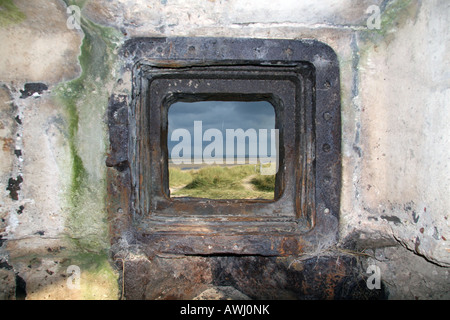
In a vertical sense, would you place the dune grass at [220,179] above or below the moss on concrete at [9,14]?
below

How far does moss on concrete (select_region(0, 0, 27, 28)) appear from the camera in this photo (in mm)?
1160

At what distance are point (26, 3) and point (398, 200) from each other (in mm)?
1860

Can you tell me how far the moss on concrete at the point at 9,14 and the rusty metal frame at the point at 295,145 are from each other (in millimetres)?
454

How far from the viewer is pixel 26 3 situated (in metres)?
1.17

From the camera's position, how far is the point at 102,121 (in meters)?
1.31

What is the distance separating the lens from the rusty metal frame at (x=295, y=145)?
131cm

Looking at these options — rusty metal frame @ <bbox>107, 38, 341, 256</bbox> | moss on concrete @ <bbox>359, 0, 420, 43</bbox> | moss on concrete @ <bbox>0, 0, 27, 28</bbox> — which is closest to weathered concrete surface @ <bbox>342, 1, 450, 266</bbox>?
moss on concrete @ <bbox>359, 0, 420, 43</bbox>

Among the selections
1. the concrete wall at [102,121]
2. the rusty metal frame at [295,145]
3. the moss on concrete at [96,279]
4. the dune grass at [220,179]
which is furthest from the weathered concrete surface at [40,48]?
the dune grass at [220,179]

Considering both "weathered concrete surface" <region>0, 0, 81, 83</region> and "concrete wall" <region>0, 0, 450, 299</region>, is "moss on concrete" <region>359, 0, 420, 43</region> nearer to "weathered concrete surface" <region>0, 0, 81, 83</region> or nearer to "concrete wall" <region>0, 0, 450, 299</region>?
"concrete wall" <region>0, 0, 450, 299</region>

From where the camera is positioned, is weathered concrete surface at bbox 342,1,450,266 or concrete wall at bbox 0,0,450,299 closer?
weathered concrete surface at bbox 342,1,450,266

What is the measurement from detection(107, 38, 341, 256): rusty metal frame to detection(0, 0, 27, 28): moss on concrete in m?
Answer: 0.45

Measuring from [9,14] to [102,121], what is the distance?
0.59 metres

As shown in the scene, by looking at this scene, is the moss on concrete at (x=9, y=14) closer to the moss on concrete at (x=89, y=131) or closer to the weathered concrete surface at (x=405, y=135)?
the moss on concrete at (x=89, y=131)

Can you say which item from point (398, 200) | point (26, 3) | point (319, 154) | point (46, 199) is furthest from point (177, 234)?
point (26, 3)
